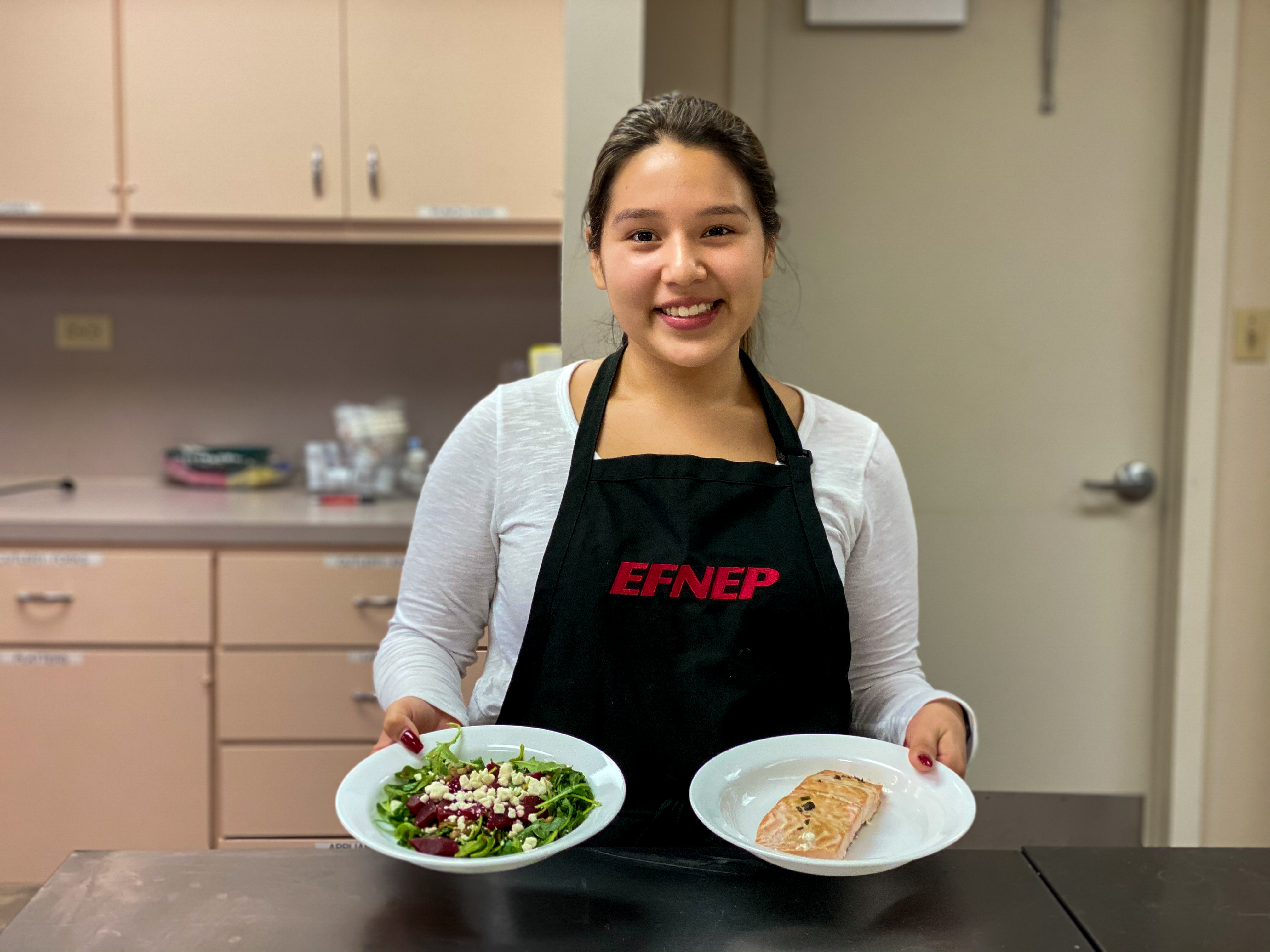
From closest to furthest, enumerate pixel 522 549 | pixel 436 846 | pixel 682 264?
pixel 436 846, pixel 682 264, pixel 522 549

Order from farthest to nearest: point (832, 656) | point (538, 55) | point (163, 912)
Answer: point (538, 55) < point (832, 656) < point (163, 912)

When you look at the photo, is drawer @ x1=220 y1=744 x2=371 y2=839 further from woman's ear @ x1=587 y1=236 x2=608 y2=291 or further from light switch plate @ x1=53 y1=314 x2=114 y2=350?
woman's ear @ x1=587 y1=236 x2=608 y2=291

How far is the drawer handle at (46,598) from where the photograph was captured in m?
2.23

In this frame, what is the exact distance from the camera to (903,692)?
1.20 metres

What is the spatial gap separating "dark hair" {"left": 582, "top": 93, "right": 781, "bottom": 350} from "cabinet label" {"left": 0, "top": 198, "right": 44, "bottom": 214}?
184cm

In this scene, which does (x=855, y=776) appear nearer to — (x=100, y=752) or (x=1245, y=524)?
(x=1245, y=524)

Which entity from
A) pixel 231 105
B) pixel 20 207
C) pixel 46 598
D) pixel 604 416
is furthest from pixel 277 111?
pixel 604 416

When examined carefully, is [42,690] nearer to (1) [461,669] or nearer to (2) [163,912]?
(1) [461,669]

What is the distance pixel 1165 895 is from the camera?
0.85 metres

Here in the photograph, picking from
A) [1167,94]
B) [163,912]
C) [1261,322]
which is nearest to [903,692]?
[163,912]

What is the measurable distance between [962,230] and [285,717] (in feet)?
5.85

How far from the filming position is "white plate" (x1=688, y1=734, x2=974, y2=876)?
0.87 meters

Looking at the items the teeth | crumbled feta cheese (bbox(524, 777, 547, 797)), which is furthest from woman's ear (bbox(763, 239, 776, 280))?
crumbled feta cheese (bbox(524, 777, 547, 797))

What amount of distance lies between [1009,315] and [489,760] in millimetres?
1702
